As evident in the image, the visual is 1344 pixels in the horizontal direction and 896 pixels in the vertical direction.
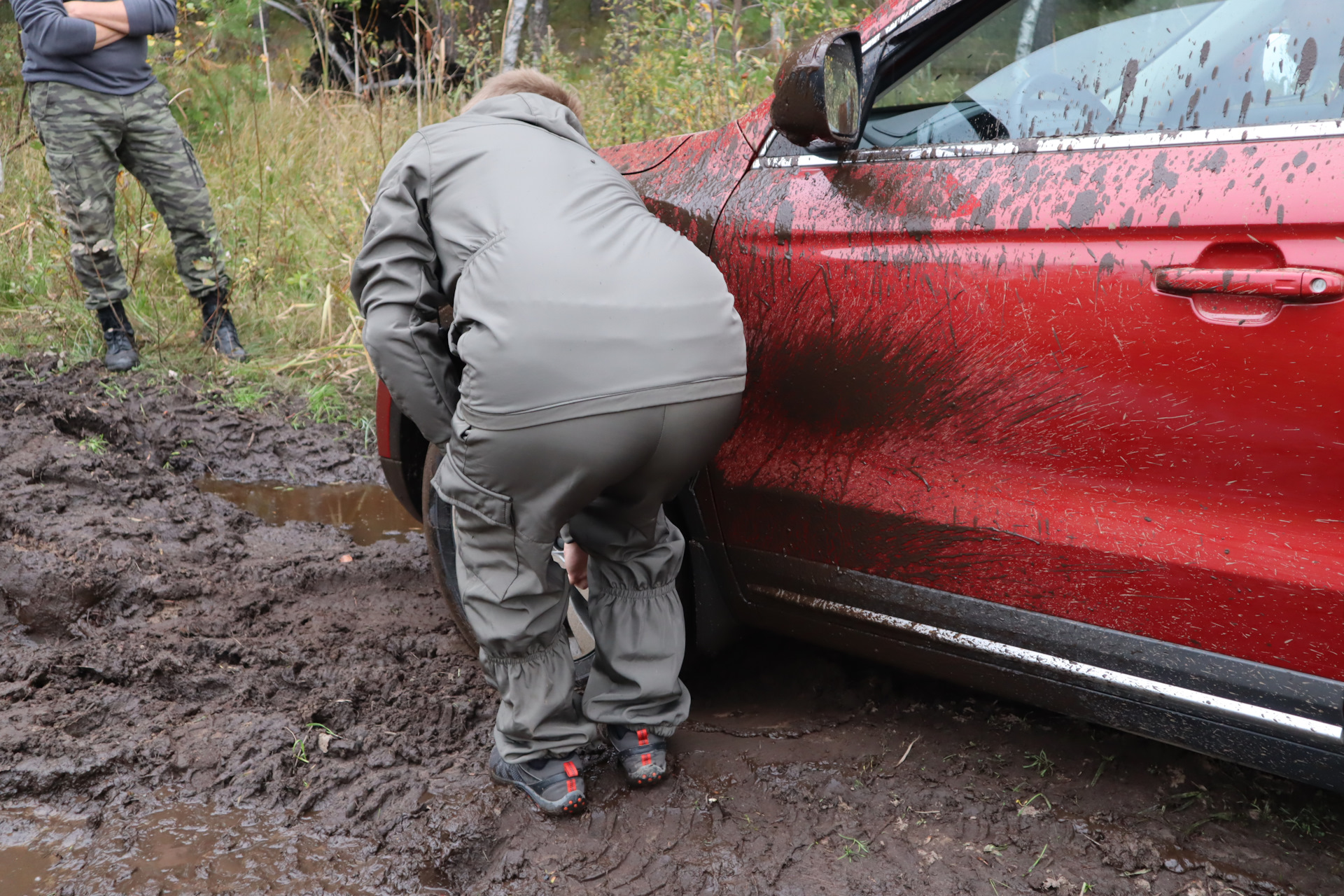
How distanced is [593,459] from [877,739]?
1.05 meters

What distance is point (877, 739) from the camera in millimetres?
2287

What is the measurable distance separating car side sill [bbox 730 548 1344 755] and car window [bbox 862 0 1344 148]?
0.84 metres

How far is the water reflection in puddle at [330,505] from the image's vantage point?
11.9 ft

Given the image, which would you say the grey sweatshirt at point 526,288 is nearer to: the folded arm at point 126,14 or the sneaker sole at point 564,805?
the sneaker sole at point 564,805

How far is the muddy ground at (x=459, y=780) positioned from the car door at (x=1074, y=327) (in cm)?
49

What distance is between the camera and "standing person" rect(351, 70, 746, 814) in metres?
1.70

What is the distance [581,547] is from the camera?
6.91 feet

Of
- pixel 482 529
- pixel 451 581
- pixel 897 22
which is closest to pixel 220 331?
pixel 451 581

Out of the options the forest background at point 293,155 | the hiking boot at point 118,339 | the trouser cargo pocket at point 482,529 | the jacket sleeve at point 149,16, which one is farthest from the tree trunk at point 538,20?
the trouser cargo pocket at point 482,529

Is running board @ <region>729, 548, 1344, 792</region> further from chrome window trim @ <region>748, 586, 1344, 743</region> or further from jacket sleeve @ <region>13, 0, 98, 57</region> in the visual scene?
jacket sleeve @ <region>13, 0, 98, 57</region>

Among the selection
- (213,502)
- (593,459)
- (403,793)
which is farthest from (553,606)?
(213,502)

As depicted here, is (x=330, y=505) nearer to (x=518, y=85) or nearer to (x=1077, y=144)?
(x=518, y=85)

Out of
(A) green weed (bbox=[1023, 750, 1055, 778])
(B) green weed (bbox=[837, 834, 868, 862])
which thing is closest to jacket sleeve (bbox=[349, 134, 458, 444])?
(B) green weed (bbox=[837, 834, 868, 862])

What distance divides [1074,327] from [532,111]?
1.13m
